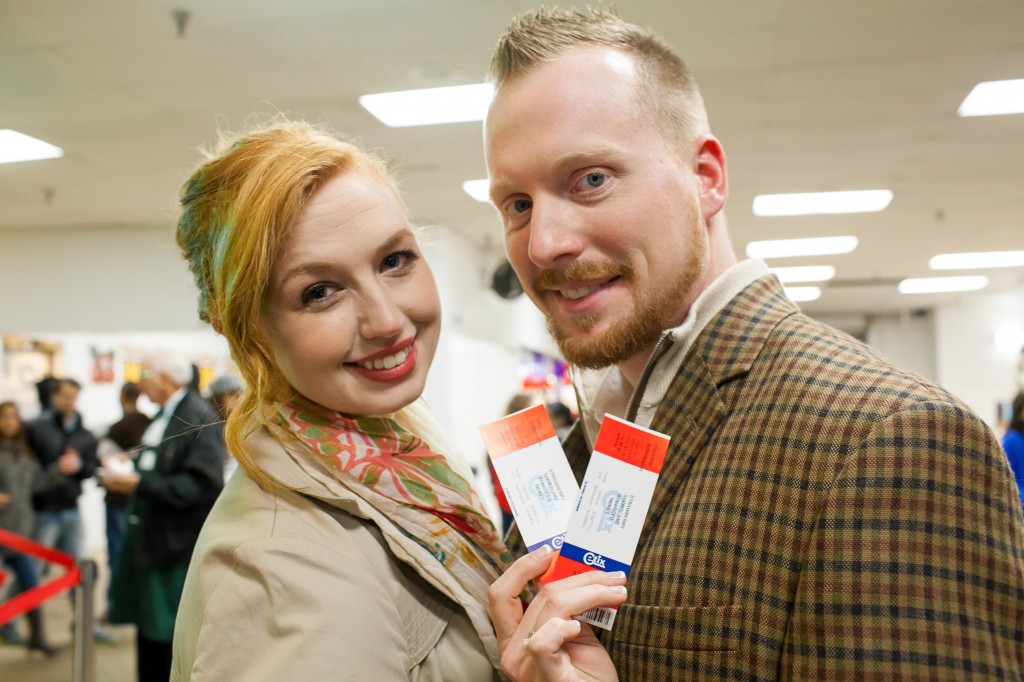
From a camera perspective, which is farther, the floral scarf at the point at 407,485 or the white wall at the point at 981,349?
the white wall at the point at 981,349

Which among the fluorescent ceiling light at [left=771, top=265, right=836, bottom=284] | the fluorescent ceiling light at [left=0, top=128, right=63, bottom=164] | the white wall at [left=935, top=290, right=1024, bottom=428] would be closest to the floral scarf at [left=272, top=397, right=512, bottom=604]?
the fluorescent ceiling light at [left=0, top=128, right=63, bottom=164]

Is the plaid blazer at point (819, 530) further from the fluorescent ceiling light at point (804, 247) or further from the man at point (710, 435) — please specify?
the fluorescent ceiling light at point (804, 247)

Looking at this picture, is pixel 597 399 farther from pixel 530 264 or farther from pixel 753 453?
pixel 753 453

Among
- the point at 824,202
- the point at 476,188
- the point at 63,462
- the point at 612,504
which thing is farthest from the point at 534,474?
the point at 824,202

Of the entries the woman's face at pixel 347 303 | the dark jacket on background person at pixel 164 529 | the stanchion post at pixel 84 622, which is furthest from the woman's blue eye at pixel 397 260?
the stanchion post at pixel 84 622

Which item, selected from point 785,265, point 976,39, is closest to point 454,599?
point 976,39

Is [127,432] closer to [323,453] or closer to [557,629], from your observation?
[323,453]

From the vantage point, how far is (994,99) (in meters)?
5.48

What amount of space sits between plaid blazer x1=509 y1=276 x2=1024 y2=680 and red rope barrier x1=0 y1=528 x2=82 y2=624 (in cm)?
273

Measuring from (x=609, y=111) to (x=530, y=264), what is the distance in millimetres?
292

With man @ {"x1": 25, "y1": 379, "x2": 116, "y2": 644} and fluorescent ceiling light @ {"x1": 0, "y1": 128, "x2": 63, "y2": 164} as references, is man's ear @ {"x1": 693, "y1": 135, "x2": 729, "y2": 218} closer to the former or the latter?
man @ {"x1": 25, "y1": 379, "x2": 116, "y2": 644}

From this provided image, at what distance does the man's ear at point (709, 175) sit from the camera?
1.45 metres

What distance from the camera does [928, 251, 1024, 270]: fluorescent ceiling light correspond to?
36.3 feet

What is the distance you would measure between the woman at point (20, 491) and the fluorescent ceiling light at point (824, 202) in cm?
658
